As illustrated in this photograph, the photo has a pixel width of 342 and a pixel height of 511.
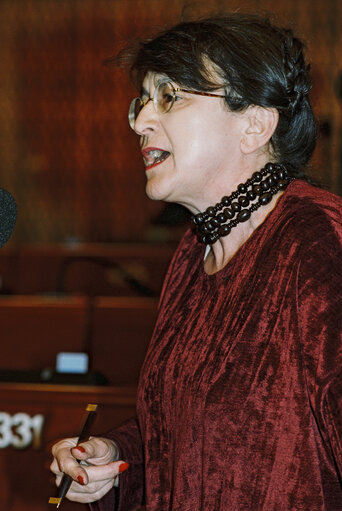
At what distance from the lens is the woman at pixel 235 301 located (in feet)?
3.44

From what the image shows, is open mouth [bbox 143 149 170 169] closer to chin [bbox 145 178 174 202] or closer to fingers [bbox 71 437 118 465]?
chin [bbox 145 178 174 202]

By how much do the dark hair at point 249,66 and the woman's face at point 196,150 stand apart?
3cm

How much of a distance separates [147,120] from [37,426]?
1256 millimetres

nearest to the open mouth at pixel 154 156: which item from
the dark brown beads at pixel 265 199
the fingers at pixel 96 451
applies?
the dark brown beads at pixel 265 199

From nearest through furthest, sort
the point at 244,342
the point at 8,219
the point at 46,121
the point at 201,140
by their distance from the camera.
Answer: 1. the point at 8,219
2. the point at 244,342
3. the point at 201,140
4. the point at 46,121

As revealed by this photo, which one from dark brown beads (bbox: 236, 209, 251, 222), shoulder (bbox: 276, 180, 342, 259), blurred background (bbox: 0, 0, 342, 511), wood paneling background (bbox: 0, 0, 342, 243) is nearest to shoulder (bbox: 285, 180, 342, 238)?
shoulder (bbox: 276, 180, 342, 259)

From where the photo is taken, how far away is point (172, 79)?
1.35 m

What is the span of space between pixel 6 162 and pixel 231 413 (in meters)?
6.39

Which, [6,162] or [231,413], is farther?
[6,162]

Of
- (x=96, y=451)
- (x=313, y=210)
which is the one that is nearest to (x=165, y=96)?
(x=313, y=210)

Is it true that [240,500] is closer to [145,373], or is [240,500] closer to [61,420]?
[145,373]

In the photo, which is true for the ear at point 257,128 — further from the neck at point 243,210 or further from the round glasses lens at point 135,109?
the round glasses lens at point 135,109

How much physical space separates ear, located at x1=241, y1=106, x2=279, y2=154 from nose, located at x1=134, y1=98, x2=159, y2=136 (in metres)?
0.18

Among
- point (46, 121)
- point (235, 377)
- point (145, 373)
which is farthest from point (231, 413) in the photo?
A: point (46, 121)
